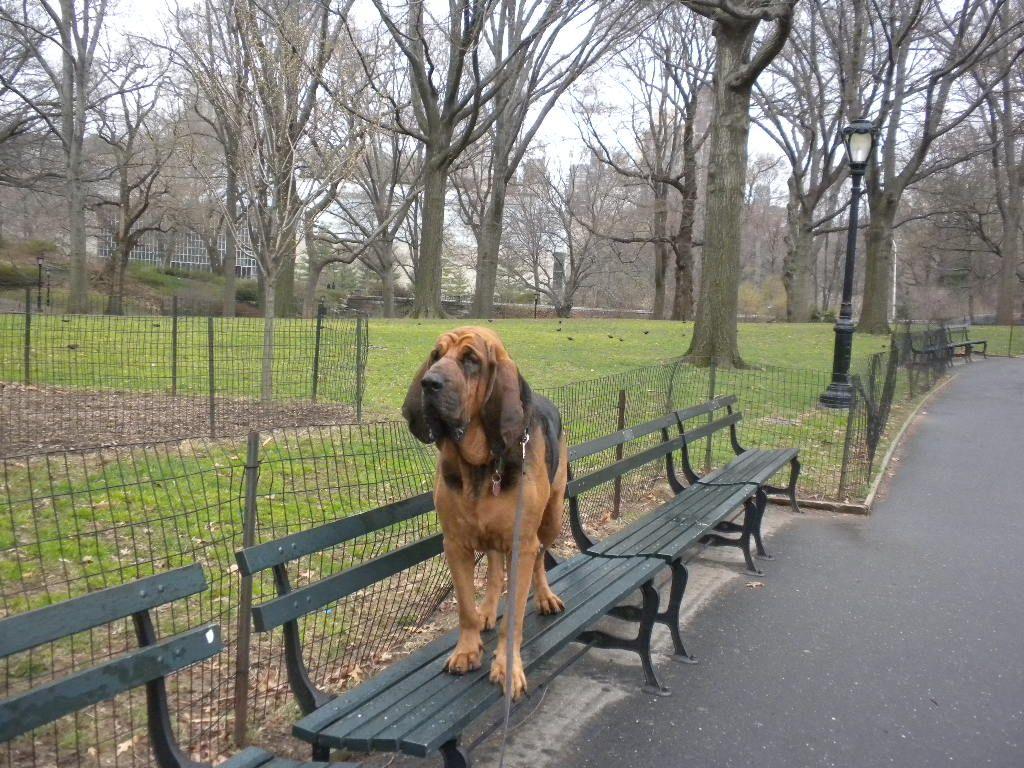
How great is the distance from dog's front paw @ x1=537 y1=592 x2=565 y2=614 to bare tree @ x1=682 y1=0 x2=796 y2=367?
11799 mm

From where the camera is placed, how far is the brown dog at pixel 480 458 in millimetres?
3074

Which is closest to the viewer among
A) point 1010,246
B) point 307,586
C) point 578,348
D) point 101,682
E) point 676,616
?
point 101,682

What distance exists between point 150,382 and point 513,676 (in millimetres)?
9071

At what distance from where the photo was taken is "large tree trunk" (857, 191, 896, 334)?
28.9 m

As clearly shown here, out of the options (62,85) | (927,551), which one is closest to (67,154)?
(62,85)

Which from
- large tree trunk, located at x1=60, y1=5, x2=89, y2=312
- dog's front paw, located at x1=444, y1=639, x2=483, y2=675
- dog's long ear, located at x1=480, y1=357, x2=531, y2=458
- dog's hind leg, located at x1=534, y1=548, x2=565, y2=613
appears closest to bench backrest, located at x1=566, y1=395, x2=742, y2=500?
dog's hind leg, located at x1=534, y1=548, x2=565, y2=613

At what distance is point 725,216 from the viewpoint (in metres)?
15.6

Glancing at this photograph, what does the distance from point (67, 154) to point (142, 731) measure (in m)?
31.8

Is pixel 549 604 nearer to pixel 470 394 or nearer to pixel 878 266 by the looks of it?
pixel 470 394

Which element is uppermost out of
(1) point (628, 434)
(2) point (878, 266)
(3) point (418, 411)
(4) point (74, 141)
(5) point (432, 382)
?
(4) point (74, 141)

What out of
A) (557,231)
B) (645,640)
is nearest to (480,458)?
(645,640)

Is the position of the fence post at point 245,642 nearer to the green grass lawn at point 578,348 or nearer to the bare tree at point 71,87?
the green grass lawn at point 578,348

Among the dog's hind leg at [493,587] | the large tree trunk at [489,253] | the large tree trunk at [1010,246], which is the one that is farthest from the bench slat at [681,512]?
the large tree trunk at [1010,246]

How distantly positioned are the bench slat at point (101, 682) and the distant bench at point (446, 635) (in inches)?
10.6
